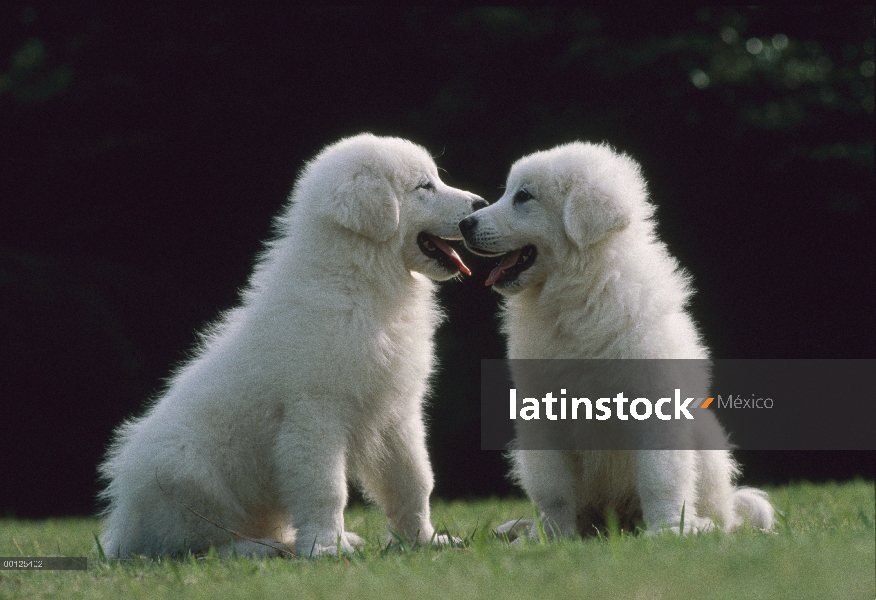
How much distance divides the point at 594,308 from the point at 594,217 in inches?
15.4

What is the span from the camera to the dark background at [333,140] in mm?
9320

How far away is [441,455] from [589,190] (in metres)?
6.10

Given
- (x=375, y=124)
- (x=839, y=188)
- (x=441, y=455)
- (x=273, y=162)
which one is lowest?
(x=441, y=455)

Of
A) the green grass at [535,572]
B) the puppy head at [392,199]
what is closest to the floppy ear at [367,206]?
the puppy head at [392,199]

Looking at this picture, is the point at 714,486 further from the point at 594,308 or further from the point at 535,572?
the point at 535,572

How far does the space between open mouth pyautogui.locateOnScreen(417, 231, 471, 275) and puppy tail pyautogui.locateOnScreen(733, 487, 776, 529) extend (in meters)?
1.67

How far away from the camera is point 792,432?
9328 millimetres

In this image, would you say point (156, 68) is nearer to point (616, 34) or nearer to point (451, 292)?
point (451, 292)

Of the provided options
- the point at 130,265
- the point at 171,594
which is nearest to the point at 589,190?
the point at 171,594

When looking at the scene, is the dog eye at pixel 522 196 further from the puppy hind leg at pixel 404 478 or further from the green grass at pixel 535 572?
the green grass at pixel 535 572

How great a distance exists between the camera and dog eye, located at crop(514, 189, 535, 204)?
4.59 m

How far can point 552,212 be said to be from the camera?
4.50m

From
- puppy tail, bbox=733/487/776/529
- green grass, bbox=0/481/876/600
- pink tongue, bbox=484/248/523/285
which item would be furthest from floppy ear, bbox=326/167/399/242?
puppy tail, bbox=733/487/776/529

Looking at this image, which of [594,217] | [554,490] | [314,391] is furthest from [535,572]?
[594,217]
